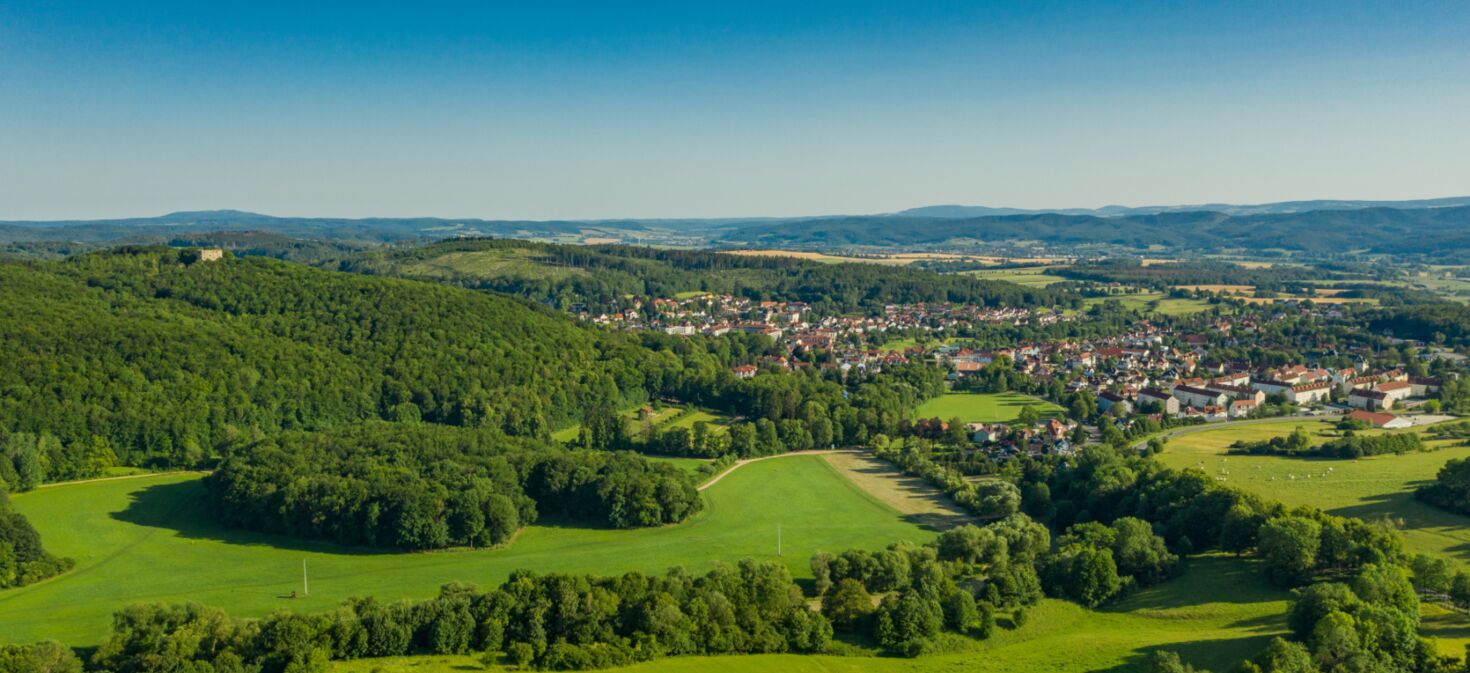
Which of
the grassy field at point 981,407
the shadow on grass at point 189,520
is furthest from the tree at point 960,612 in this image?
the grassy field at point 981,407

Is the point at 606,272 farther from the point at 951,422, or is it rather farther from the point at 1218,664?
the point at 1218,664

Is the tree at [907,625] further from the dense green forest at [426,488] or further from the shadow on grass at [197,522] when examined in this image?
the shadow on grass at [197,522]

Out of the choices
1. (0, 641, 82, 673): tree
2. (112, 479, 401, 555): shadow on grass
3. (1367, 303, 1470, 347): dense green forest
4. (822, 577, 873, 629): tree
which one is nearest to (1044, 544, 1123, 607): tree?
(822, 577, 873, 629): tree

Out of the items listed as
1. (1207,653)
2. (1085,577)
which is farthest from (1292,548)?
(1207,653)

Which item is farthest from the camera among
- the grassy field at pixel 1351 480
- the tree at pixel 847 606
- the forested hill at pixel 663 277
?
the forested hill at pixel 663 277

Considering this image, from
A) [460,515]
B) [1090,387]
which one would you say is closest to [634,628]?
[460,515]
